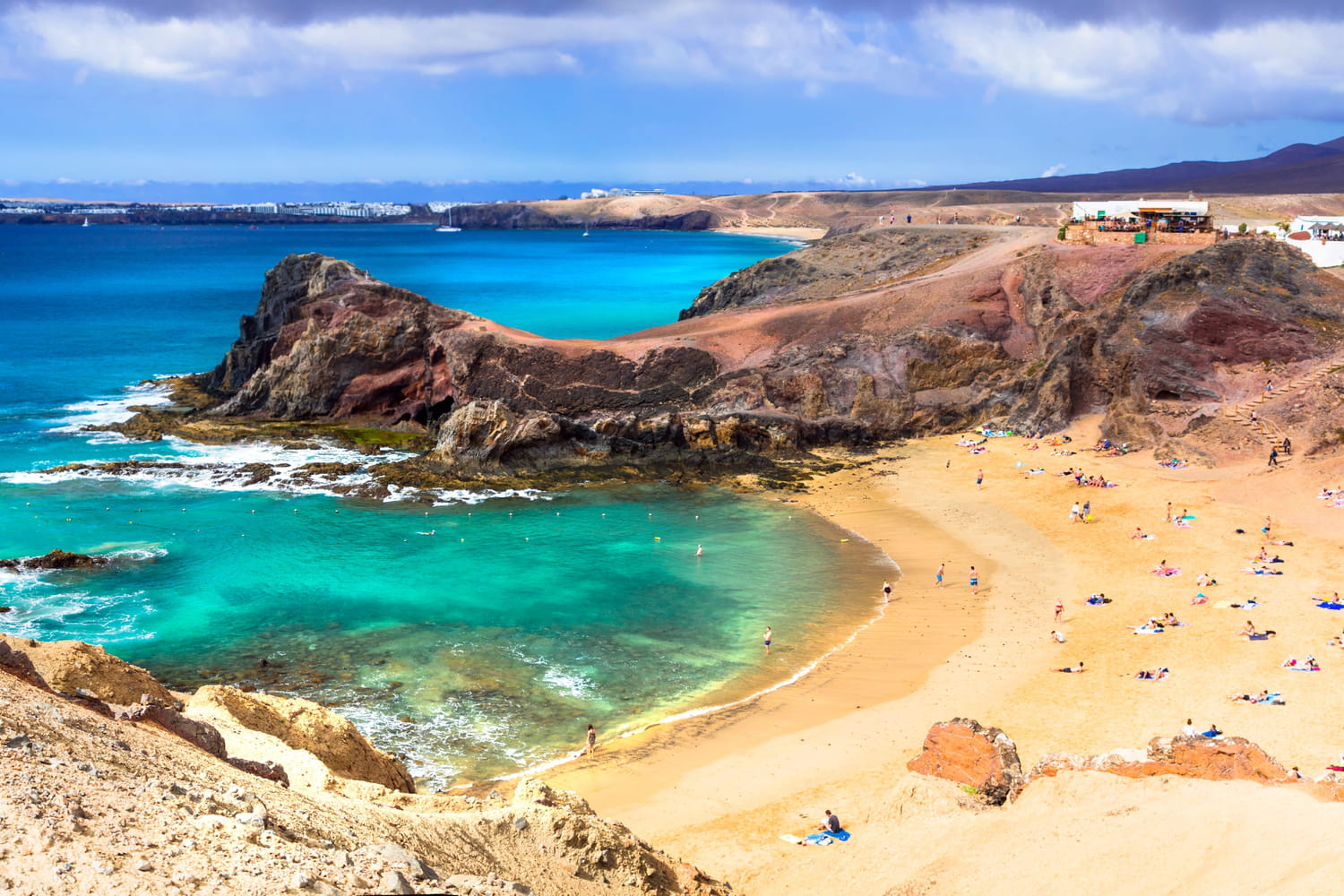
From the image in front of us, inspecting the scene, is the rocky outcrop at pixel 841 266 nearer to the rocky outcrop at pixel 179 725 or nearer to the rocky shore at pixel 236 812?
the rocky shore at pixel 236 812

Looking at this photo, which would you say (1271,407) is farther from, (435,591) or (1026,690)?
(435,591)

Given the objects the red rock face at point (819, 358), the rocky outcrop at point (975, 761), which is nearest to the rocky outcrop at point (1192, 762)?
the rocky outcrop at point (975, 761)

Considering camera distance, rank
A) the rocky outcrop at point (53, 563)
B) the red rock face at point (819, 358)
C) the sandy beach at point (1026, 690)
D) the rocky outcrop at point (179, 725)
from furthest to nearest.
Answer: the red rock face at point (819, 358) < the rocky outcrop at point (53, 563) < the sandy beach at point (1026, 690) < the rocky outcrop at point (179, 725)

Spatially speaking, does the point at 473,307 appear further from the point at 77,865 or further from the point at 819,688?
the point at 77,865

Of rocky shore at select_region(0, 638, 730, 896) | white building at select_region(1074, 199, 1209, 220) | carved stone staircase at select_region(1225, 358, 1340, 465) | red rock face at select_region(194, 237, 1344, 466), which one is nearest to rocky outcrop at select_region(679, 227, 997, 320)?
white building at select_region(1074, 199, 1209, 220)

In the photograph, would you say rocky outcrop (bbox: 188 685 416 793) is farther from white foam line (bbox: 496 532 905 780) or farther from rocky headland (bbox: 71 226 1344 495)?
rocky headland (bbox: 71 226 1344 495)

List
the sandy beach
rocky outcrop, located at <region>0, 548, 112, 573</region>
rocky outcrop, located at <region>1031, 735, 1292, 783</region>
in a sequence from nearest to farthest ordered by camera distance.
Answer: the sandy beach < rocky outcrop, located at <region>1031, 735, 1292, 783</region> < rocky outcrop, located at <region>0, 548, 112, 573</region>
